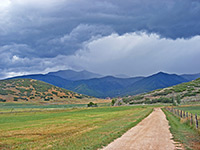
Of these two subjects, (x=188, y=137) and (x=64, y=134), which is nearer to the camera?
(x=188, y=137)

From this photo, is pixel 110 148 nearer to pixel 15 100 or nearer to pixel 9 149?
pixel 9 149

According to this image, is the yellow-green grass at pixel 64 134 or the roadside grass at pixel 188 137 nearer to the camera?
the roadside grass at pixel 188 137

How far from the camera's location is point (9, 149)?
63.8 feet

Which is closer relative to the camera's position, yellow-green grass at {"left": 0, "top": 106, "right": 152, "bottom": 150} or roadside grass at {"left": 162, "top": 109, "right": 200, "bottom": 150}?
roadside grass at {"left": 162, "top": 109, "right": 200, "bottom": 150}

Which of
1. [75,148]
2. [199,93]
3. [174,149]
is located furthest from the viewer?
[199,93]

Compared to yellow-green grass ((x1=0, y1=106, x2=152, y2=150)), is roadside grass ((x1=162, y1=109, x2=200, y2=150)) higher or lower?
higher

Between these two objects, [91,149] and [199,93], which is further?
[199,93]

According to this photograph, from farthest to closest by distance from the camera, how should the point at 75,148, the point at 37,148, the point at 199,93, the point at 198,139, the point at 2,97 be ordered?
1. the point at 2,97
2. the point at 199,93
3. the point at 198,139
4. the point at 37,148
5. the point at 75,148

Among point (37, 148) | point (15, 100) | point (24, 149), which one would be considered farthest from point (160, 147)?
point (15, 100)

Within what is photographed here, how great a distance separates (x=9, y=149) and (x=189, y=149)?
604 inches

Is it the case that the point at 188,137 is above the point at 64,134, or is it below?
above

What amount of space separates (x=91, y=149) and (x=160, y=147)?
5.38 meters

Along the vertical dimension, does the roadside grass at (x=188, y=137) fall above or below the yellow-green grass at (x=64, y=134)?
above

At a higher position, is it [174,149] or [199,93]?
[199,93]
